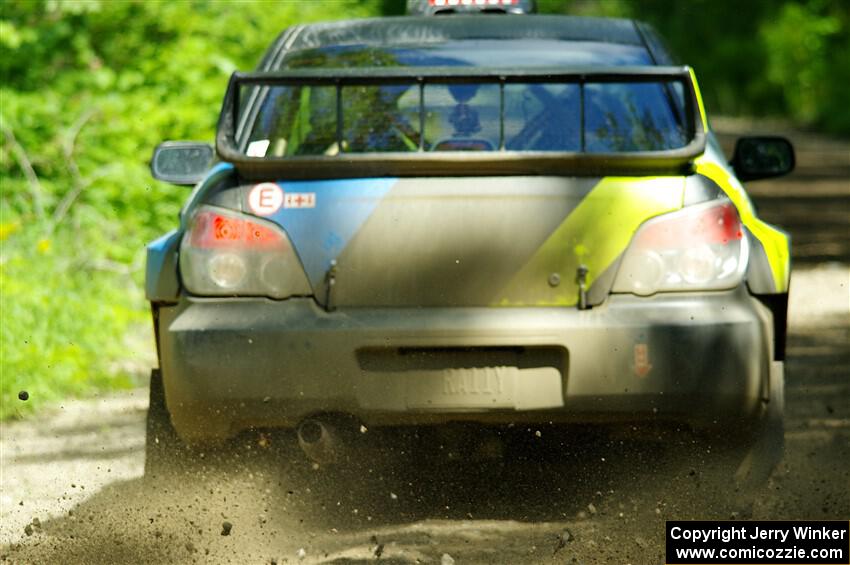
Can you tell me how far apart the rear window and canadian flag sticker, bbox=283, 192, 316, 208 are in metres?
0.26

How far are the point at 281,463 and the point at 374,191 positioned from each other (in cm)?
111

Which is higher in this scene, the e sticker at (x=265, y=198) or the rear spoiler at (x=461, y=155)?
the rear spoiler at (x=461, y=155)

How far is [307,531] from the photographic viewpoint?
488 cm

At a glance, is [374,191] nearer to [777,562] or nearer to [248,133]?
[248,133]

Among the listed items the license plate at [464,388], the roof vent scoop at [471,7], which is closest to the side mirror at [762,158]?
the license plate at [464,388]

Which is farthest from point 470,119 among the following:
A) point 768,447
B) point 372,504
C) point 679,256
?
point 768,447

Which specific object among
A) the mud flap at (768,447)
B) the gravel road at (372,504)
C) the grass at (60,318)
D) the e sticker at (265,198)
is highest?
the e sticker at (265,198)

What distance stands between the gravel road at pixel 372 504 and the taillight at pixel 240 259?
0.70m

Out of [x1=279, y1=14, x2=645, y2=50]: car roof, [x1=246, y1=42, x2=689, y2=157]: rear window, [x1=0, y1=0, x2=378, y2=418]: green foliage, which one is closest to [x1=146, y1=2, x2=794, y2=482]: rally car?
[x1=246, y1=42, x2=689, y2=157]: rear window

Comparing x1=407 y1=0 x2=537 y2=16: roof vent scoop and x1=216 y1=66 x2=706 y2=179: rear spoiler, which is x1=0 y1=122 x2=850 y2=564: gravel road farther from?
x1=407 y1=0 x2=537 y2=16: roof vent scoop

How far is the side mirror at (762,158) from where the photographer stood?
586cm

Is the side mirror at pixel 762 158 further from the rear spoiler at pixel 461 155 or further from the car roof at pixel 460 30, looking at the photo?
the rear spoiler at pixel 461 155

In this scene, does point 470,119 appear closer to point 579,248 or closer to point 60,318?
point 579,248

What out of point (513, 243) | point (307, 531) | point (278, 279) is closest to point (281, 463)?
point (307, 531)
